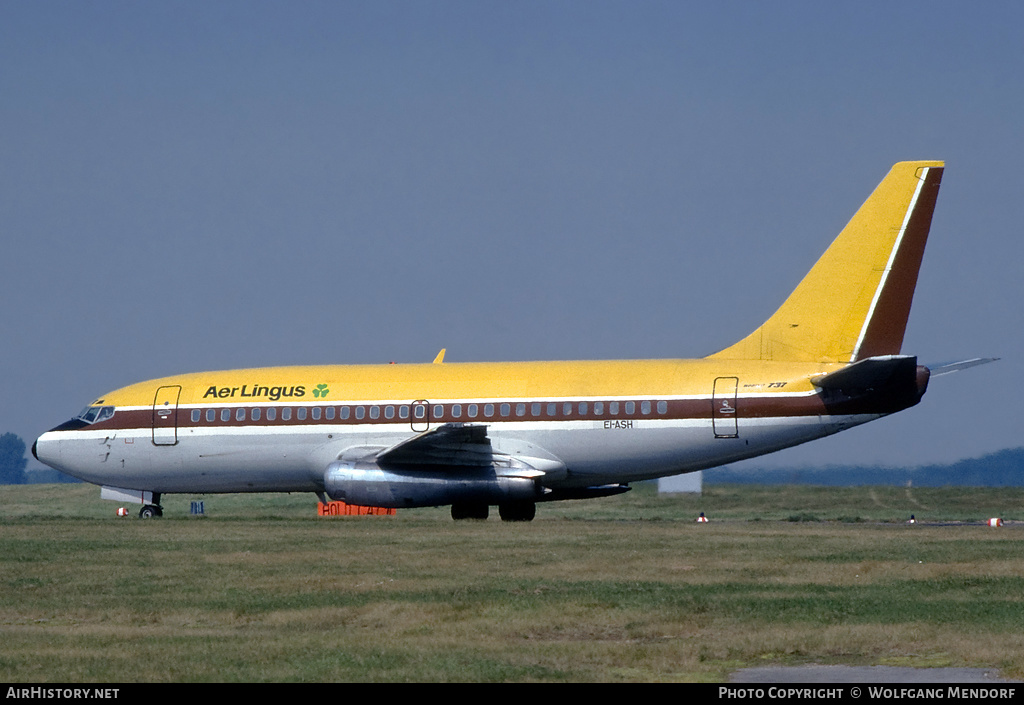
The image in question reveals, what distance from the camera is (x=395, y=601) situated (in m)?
17.9

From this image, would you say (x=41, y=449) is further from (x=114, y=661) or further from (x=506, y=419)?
(x=114, y=661)

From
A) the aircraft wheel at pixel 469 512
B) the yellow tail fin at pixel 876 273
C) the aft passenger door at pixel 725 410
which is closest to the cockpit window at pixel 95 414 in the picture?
the aircraft wheel at pixel 469 512

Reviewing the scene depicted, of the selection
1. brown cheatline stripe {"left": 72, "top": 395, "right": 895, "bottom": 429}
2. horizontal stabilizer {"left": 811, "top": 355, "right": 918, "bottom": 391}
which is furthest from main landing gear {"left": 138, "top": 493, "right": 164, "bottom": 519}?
horizontal stabilizer {"left": 811, "top": 355, "right": 918, "bottom": 391}

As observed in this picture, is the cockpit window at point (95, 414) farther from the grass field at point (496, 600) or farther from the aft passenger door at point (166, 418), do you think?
the grass field at point (496, 600)

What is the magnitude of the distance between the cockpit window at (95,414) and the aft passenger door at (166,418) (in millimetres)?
1577

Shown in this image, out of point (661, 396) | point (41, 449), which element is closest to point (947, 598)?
point (661, 396)

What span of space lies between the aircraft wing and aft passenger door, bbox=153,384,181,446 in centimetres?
642

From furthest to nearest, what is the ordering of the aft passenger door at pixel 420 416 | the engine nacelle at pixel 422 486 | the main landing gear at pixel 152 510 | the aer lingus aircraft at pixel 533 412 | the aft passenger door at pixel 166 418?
the main landing gear at pixel 152 510 < the aft passenger door at pixel 166 418 < the aft passenger door at pixel 420 416 < the engine nacelle at pixel 422 486 < the aer lingus aircraft at pixel 533 412

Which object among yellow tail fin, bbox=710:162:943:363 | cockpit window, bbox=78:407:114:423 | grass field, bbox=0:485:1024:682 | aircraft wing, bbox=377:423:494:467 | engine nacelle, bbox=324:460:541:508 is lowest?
grass field, bbox=0:485:1024:682

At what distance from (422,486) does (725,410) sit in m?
7.95

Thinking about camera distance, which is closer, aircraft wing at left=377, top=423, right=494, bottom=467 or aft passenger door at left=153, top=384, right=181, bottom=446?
aircraft wing at left=377, top=423, right=494, bottom=467

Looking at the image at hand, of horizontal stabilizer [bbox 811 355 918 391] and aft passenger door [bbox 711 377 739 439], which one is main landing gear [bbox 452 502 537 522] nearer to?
aft passenger door [bbox 711 377 739 439]

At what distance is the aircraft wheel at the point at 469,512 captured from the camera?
3706cm

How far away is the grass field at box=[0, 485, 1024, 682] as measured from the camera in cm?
1345
